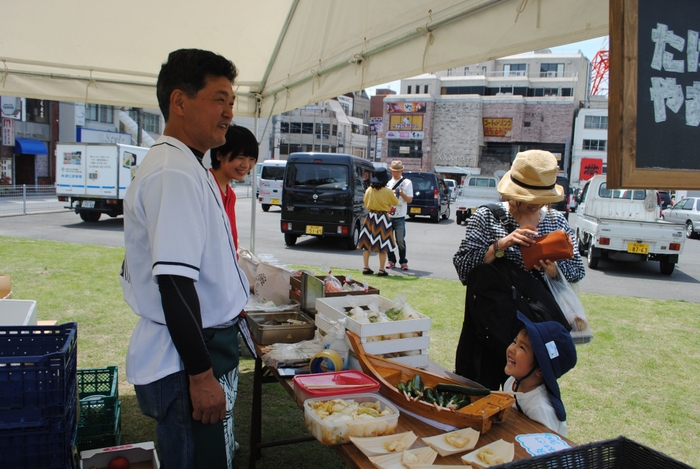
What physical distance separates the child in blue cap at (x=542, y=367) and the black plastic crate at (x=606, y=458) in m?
0.68

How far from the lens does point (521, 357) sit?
2160mm

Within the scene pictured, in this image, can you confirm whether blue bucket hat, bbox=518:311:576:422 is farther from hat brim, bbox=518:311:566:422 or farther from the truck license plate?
the truck license plate

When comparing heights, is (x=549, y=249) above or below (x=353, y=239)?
above

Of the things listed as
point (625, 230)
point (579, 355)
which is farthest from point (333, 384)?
point (625, 230)

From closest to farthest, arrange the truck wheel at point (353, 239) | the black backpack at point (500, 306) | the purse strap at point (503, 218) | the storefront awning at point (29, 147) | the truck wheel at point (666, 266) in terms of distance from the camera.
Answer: the black backpack at point (500, 306), the purse strap at point (503, 218), the truck wheel at point (666, 266), the truck wheel at point (353, 239), the storefront awning at point (29, 147)

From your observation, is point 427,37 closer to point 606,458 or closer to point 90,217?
point 606,458

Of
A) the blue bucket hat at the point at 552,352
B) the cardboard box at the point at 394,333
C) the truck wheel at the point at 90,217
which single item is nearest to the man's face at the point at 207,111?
the cardboard box at the point at 394,333

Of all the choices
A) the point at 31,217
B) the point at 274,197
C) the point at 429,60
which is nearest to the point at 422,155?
the point at 274,197

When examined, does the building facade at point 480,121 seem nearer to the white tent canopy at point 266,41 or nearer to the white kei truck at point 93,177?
the white kei truck at point 93,177

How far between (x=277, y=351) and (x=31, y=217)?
54.6 feet

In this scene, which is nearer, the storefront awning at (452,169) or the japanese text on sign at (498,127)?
the storefront awning at (452,169)

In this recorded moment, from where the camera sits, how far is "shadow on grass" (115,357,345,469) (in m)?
3.18

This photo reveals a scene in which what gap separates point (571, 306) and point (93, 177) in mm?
15591

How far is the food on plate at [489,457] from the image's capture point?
65.4 inches
